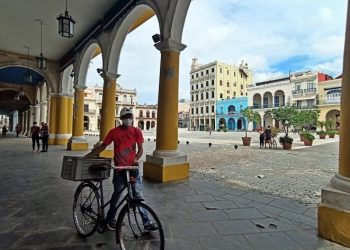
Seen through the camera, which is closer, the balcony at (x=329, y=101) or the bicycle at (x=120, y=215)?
the bicycle at (x=120, y=215)

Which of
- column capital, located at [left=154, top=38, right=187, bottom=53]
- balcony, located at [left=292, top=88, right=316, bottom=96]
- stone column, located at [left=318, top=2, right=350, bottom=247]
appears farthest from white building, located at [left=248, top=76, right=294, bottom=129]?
stone column, located at [left=318, top=2, right=350, bottom=247]

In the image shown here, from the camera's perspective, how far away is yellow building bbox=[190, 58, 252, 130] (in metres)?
54.6

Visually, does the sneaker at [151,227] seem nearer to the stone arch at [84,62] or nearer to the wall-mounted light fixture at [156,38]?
the wall-mounted light fixture at [156,38]

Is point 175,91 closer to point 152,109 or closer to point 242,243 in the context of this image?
point 242,243

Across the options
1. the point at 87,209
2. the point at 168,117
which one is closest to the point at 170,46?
the point at 168,117

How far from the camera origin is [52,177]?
5730mm

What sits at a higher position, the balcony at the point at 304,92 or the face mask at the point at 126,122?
the balcony at the point at 304,92

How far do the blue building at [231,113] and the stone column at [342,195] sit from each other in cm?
4720

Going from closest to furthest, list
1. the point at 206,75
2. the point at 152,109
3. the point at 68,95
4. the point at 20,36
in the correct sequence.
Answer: the point at 20,36 → the point at 68,95 → the point at 206,75 → the point at 152,109

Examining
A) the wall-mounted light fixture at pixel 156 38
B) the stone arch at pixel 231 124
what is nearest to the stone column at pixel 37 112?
the wall-mounted light fixture at pixel 156 38

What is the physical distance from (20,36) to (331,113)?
39037mm

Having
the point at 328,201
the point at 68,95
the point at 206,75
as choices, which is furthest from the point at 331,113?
the point at 328,201

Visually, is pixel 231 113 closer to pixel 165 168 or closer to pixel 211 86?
pixel 211 86

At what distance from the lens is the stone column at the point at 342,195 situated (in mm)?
2572
